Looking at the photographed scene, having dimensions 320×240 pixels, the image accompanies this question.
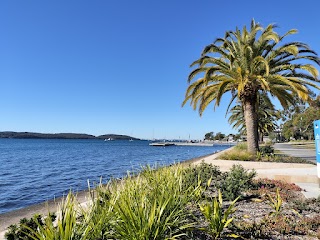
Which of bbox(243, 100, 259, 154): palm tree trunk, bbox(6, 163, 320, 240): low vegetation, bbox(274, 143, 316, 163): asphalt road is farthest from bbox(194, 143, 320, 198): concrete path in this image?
bbox(274, 143, 316, 163): asphalt road

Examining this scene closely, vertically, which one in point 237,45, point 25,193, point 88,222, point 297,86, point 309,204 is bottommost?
point 25,193

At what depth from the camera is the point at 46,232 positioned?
3152 millimetres

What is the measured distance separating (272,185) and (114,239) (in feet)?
21.7

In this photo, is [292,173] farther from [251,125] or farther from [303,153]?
[303,153]

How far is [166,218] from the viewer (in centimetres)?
404

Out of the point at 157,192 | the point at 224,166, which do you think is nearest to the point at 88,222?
the point at 157,192

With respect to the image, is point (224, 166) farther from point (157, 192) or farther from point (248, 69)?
point (157, 192)

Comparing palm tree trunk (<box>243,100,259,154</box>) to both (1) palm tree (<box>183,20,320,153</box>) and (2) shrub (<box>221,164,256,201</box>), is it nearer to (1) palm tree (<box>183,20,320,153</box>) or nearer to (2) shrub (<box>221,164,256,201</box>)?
(1) palm tree (<box>183,20,320,153</box>)

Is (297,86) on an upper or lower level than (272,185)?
upper

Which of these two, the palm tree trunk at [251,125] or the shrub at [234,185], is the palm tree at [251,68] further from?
the shrub at [234,185]

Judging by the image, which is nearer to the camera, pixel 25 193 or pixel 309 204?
pixel 309 204

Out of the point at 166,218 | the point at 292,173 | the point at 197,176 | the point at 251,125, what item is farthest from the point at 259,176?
the point at 166,218

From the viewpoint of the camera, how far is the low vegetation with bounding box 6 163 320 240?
3.55 metres

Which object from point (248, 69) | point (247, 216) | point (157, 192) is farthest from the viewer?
point (248, 69)
